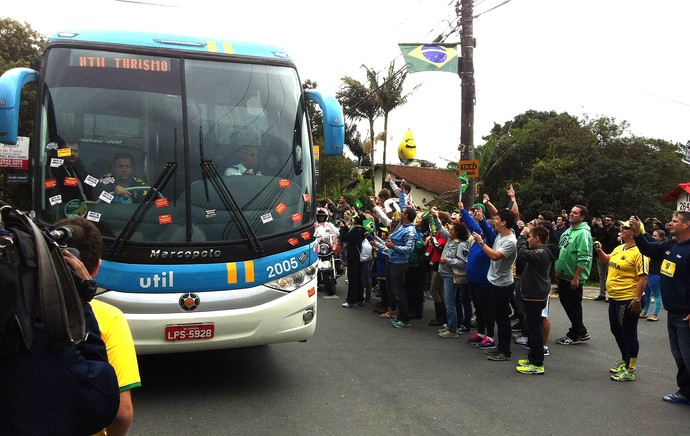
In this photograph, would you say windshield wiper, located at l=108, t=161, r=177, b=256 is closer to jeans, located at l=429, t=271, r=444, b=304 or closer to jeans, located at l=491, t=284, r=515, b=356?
jeans, located at l=491, t=284, r=515, b=356

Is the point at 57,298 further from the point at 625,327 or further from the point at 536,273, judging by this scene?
the point at 625,327

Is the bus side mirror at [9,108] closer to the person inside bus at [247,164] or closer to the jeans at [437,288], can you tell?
the person inside bus at [247,164]

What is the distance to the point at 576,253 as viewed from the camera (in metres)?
7.87

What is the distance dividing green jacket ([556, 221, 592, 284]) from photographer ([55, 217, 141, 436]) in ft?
22.1

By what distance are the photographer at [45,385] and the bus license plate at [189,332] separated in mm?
3187

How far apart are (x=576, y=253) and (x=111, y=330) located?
689 centimetres

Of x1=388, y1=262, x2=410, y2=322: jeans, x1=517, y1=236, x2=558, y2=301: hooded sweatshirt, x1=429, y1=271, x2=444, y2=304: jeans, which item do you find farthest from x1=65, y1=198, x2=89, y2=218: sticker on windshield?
x1=429, y1=271, x2=444, y2=304: jeans

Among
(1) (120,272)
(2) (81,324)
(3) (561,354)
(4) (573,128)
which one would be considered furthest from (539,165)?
(2) (81,324)

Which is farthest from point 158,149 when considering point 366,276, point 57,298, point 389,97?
point 389,97

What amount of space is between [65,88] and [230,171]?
167cm

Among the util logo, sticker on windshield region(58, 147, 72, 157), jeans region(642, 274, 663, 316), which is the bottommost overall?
jeans region(642, 274, 663, 316)

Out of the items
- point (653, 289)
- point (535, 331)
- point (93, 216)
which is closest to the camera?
point (93, 216)

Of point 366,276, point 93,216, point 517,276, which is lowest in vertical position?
point 366,276

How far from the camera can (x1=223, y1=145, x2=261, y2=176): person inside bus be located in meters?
5.50
